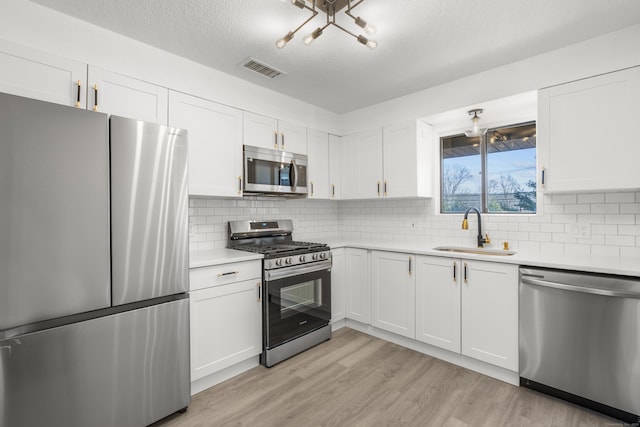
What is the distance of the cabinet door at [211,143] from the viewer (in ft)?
8.22

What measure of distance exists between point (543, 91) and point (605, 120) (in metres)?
0.47

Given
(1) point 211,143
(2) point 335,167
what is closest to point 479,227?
(2) point 335,167

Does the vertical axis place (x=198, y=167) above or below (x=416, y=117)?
below

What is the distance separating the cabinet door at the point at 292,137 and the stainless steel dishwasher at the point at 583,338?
7.78ft

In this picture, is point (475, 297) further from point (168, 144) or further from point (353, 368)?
point (168, 144)

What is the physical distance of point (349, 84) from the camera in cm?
305

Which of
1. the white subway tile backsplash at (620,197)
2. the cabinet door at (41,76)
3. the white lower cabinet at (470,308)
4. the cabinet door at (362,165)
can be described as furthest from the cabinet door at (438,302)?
the cabinet door at (41,76)

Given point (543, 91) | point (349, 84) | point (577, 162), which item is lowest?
point (577, 162)

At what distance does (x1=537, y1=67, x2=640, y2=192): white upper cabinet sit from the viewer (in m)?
2.10

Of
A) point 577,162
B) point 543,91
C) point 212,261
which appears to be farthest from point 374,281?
point 543,91

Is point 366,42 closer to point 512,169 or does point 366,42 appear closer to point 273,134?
point 273,134

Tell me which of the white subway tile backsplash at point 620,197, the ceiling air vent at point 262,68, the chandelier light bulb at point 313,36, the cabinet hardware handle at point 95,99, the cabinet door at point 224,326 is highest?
the ceiling air vent at point 262,68

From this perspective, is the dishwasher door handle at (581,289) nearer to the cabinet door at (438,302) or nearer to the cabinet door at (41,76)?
the cabinet door at (438,302)

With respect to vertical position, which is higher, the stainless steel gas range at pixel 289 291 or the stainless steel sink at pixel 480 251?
the stainless steel sink at pixel 480 251
